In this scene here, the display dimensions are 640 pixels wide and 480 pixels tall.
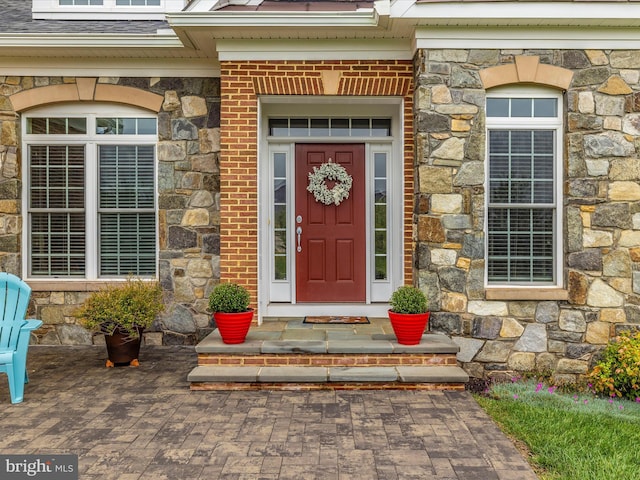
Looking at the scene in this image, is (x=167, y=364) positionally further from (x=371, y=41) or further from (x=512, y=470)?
(x=371, y=41)

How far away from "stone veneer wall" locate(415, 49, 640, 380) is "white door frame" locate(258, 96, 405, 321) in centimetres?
82

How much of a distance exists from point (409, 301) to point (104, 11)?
17.0 feet

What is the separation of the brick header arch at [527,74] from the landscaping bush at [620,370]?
2.57 metres

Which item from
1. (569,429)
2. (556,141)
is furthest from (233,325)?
(556,141)

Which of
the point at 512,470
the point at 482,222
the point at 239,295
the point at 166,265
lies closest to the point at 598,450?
the point at 512,470

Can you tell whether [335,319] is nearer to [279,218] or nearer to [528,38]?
[279,218]

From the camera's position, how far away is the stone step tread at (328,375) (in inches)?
173

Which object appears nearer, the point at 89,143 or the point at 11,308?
the point at 11,308

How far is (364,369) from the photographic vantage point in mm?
4539

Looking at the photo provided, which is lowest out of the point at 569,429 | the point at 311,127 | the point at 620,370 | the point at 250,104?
the point at 569,429

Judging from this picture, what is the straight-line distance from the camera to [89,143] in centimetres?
601

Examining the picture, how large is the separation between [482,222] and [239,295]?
248 cm

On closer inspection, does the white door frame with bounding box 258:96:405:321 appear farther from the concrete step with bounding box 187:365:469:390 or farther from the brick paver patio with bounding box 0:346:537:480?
the brick paver patio with bounding box 0:346:537:480

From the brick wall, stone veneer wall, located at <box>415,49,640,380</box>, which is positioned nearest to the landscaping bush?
stone veneer wall, located at <box>415,49,640,380</box>
